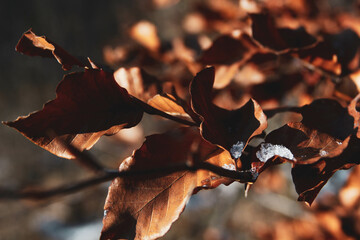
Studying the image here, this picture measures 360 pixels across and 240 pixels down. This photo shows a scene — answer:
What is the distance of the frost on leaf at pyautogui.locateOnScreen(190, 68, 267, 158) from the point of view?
16.0 inches

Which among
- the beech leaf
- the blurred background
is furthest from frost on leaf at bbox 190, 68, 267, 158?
the blurred background

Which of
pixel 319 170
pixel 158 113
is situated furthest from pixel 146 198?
pixel 319 170

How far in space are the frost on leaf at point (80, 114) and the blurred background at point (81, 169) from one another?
2.56 ft

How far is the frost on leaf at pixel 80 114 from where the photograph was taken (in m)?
0.40

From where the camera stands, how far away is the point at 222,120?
463mm

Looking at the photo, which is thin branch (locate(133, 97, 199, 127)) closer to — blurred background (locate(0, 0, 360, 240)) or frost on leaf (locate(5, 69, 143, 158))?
frost on leaf (locate(5, 69, 143, 158))

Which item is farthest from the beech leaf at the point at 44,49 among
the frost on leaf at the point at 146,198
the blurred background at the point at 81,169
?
the blurred background at the point at 81,169

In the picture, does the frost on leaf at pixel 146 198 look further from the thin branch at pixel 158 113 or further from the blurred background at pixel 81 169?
the blurred background at pixel 81 169

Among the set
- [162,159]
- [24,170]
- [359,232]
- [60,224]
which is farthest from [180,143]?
[24,170]

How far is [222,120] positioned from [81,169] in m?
3.33

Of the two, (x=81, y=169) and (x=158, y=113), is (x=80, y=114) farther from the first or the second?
(x=81, y=169)

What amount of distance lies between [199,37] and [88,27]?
479 cm

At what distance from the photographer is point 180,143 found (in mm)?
452

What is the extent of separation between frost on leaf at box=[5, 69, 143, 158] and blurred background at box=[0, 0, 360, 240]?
78 centimetres
